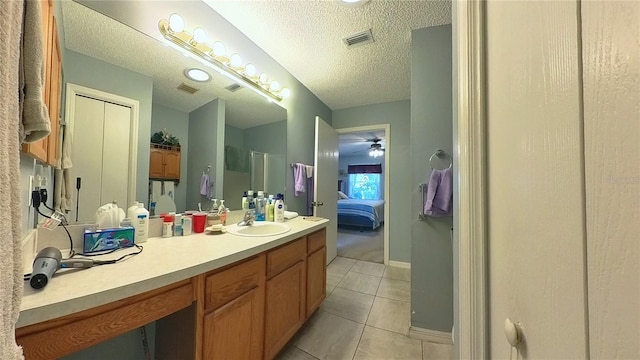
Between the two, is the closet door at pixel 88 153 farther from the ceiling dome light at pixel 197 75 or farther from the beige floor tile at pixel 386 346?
the beige floor tile at pixel 386 346

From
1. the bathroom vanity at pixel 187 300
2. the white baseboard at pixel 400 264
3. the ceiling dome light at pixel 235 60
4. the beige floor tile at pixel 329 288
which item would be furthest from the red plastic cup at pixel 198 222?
the white baseboard at pixel 400 264

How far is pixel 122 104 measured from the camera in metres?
1.12

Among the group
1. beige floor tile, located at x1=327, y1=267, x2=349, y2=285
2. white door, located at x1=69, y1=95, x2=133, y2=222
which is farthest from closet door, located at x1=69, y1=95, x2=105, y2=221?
beige floor tile, located at x1=327, y1=267, x2=349, y2=285

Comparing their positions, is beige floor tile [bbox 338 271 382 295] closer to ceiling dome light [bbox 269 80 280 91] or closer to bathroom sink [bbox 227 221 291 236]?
bathroom sink [bbox 227 221 291 236]

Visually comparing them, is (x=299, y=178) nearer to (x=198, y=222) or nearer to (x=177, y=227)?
(x=198, y=222)

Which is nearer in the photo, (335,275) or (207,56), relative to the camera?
(207,56)

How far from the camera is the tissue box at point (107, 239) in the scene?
905 millimetres

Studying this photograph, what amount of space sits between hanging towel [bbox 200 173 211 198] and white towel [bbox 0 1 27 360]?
45.3 inches

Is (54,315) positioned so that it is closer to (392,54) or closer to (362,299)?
(362,299)

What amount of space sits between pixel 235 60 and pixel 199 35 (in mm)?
294

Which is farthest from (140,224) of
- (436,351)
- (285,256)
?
(436,351)

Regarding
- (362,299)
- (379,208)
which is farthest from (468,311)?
(379,208)

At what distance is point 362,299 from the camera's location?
2061 millimetres

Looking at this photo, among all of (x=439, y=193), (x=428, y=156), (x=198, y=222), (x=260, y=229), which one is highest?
(x=428, y=156)
